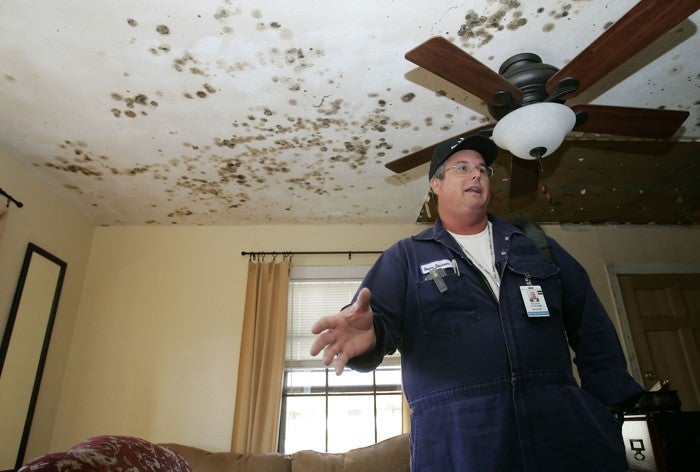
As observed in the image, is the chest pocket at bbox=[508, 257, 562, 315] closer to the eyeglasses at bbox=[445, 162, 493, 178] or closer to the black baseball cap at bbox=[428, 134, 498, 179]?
the eyeglasses at bbox=[445, 162, 493, 178]

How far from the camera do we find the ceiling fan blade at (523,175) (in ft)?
8.25

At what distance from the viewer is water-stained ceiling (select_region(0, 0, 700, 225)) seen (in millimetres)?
2182

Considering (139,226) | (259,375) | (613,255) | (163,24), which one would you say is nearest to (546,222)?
(613,255)

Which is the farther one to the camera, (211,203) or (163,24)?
(211,203)

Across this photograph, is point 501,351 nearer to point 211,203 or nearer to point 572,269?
point 572,269

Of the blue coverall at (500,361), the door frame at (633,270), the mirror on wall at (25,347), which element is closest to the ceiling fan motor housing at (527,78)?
the blue coverall at (500,361)

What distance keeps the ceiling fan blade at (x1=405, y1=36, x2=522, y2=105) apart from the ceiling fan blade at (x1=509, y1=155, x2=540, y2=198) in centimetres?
59

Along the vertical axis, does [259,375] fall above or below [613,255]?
below

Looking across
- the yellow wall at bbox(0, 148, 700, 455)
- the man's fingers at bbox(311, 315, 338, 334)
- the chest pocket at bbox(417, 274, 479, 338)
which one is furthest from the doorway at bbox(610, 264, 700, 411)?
the man's fingers at bbox(311, 315, 338, 334)

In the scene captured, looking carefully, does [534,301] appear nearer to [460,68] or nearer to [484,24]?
Result: [460,68]

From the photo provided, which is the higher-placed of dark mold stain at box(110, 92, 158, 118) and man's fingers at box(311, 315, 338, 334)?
dark mold stain at box(110, 92, 158, 118)

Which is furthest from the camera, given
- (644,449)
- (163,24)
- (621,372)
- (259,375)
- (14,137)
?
(259,375)

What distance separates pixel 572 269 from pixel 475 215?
360 mm

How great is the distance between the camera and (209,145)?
3.14 m
